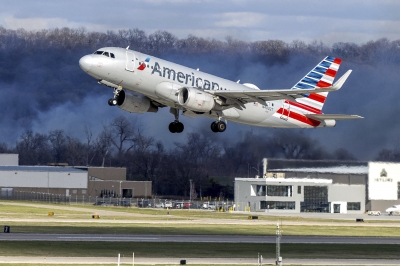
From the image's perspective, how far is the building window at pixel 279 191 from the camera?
396 ft

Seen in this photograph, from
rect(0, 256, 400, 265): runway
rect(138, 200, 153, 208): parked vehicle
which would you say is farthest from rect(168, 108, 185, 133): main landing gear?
rect(138, 200, 153, 208): parked vehicle

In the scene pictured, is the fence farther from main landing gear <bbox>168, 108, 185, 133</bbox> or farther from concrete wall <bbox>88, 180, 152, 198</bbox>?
main landing gear <bbox>168, 108, 185, 133</bbox>

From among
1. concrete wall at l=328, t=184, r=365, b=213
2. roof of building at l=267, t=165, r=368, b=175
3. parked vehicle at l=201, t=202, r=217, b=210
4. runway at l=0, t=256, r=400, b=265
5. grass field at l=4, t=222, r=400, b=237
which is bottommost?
runway at l=0, t=256, r=400, b=265

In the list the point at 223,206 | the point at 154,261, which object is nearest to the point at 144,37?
the point at 223,206

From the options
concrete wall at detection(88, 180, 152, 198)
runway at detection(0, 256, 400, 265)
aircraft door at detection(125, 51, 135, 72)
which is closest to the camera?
runway at detection(0, 256, 400, 265)

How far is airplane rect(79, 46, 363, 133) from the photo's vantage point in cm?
6091

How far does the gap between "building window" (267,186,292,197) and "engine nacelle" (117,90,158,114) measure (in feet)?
186

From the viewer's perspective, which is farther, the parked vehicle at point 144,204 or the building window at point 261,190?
the parked vehicle at point 144,204

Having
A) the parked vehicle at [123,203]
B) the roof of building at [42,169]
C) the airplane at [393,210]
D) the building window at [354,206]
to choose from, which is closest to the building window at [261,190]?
the building window at [354,206]

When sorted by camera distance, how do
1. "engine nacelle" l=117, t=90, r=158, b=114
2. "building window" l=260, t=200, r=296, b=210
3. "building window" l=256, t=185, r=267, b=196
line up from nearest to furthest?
"engine nacelle" l=117, t=90, r=158, b=114 < "building window" l=260, t=200, r=296, b=210 < "building window" l=256, t=185, r=267, b=196

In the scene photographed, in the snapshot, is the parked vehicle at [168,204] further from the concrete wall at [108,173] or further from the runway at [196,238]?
the runway at [196,238]

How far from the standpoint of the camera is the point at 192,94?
6275cm

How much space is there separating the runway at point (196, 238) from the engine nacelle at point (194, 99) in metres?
10.6

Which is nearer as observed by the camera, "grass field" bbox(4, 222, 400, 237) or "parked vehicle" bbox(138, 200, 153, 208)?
"grass field" bbox(4, 222, 400, 237)
